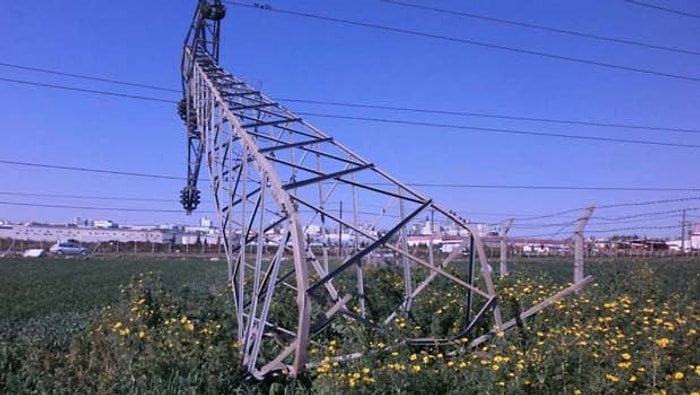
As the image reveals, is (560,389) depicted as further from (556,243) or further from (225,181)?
(556,243)

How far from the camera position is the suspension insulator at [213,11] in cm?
1658

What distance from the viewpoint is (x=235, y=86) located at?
40.9 ft

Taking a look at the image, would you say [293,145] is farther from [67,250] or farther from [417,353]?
[67,250]

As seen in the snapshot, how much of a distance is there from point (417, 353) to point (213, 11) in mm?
12317

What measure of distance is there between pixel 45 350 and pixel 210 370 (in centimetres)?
277

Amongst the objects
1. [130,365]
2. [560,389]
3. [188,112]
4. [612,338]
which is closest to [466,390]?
[560,389]

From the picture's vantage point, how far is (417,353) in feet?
23.4

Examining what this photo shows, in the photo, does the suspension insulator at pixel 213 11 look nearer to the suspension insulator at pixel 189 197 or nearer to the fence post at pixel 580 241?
the suspension insulator at pixel 189 197

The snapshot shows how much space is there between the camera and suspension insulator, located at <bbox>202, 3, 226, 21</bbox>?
16.6m

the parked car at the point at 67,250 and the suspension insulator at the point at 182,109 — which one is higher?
the suspension insulator at the point at 182,109

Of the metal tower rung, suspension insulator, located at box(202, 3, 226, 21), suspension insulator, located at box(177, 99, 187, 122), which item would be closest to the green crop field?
the metal tower rung

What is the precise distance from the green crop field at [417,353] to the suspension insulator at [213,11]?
28.3ft

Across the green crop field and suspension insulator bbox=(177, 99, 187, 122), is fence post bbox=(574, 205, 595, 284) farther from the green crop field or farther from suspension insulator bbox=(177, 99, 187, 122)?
suspension insulator bbox=(177, 99, 187, 122)

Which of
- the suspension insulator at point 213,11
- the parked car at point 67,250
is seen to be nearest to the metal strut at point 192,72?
the suspension insulator at point 213,11
